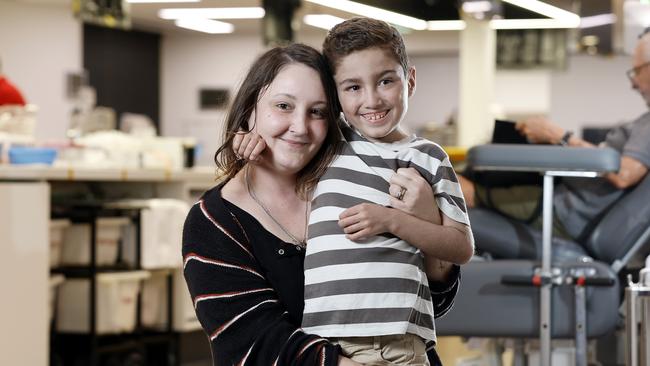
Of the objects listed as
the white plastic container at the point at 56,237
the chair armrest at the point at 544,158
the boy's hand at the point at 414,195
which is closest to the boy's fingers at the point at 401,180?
the boy's hand at the point at 414,195

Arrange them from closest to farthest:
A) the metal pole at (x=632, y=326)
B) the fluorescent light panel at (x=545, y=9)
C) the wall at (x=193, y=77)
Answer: the metal pole at (x=632, y=326) < the fluorescent light panel at (x=545, y=9) < the wall at (x=193, y=77)

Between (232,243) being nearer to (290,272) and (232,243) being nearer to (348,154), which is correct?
(290,272)

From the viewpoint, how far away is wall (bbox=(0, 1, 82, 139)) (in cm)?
1323

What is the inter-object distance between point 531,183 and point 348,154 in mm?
1752

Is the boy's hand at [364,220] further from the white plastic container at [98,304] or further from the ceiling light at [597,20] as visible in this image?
the ceiling light at [597,20]

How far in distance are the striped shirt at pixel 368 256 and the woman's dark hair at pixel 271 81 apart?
0.03 metres

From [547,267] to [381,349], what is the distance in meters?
1.62

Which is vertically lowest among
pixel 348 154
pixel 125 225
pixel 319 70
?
pixel 125 225

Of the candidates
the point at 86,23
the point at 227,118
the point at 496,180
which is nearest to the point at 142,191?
the point at 496,180

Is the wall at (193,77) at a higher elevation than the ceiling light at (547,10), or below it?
below

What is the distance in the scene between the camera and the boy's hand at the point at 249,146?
164cm

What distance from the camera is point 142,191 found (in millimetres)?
6340

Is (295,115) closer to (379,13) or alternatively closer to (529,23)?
(379,13)

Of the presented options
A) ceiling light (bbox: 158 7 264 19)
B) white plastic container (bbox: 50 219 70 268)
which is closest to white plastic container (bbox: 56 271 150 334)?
white plastic container (bbox: 50 219 70 268)
